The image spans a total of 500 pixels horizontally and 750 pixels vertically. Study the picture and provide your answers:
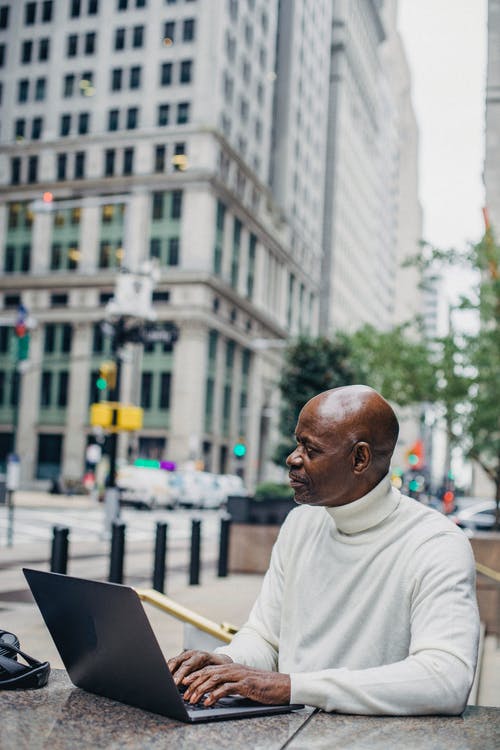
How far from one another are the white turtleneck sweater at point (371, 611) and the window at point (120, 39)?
2328 inches

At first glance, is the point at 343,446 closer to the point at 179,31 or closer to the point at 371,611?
the point at 371,611

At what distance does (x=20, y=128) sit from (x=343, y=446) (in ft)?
192

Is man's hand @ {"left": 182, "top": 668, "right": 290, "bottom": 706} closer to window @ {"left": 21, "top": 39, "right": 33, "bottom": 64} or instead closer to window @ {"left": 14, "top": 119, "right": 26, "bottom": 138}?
window @ {"left": 21, "top": 39, "right": 33, "bottom": 64}

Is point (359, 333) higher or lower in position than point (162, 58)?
lower

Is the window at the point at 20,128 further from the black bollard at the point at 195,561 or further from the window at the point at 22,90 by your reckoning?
the black bollard at the point at 195,561

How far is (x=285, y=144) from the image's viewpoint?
251ft

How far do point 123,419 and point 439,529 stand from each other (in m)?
18.4

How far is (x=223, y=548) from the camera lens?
13047 millimetres

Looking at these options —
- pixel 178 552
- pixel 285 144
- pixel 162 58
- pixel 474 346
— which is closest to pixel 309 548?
pixel 474 346

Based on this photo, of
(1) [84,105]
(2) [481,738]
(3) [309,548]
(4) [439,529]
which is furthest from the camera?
(1) [84,105]

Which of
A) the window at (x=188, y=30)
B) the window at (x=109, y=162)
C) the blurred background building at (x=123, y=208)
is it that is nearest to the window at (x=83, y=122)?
the blurred background building at (x=123, y=208)

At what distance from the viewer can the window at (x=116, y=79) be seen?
5738cm

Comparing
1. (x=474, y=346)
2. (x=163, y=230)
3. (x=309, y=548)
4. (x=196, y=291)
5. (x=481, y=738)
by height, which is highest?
(x=163, y=230)

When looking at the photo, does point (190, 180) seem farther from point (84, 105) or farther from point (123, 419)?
point (123, 419)
